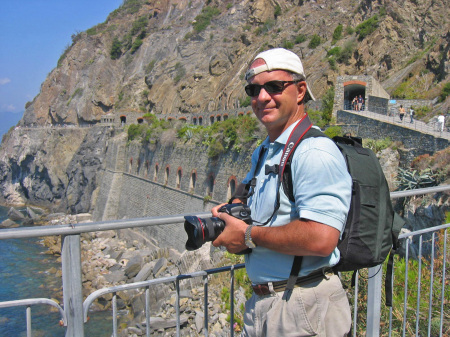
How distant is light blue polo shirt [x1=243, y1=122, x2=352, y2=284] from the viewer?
1900mm

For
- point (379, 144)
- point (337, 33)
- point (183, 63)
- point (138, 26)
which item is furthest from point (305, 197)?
point (138, 26)

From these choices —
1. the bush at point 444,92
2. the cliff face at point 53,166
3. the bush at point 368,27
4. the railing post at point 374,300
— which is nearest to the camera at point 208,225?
the railing post at point 374,300

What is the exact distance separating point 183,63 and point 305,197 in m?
44.2

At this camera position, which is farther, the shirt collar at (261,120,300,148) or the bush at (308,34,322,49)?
the bush at (308,34,322,49)

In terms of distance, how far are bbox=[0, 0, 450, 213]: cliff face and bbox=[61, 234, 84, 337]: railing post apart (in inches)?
878

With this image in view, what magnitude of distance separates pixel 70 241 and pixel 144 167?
23.9 meters

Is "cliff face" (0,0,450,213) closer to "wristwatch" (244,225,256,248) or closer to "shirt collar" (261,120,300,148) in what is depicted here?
"shirt collar" (261,120,300,148)

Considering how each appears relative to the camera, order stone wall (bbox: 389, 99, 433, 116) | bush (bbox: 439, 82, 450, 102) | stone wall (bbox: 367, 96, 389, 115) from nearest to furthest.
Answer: stone wall (bbox: 367, 96, 389, 115) < bush (bbox: 439, 82, 450, 102) < stone wall (bbox: 389, 99, 433, 116)

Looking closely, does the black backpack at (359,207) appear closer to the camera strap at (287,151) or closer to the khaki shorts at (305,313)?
the camera strap at (287,151)

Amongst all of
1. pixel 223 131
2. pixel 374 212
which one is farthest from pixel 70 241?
pixel 223 131

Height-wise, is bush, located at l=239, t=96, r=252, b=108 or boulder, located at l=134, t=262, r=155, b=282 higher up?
bush, located at l=239, t=96, r=252, b=108

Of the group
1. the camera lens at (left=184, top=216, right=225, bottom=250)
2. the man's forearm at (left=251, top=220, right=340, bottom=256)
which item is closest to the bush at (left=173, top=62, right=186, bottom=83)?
the camera lens at (left=184, top=216, right=225, bottom=250)

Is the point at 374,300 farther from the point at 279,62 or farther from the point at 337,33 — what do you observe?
the point at 337,33

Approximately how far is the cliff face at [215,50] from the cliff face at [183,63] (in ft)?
0.37
